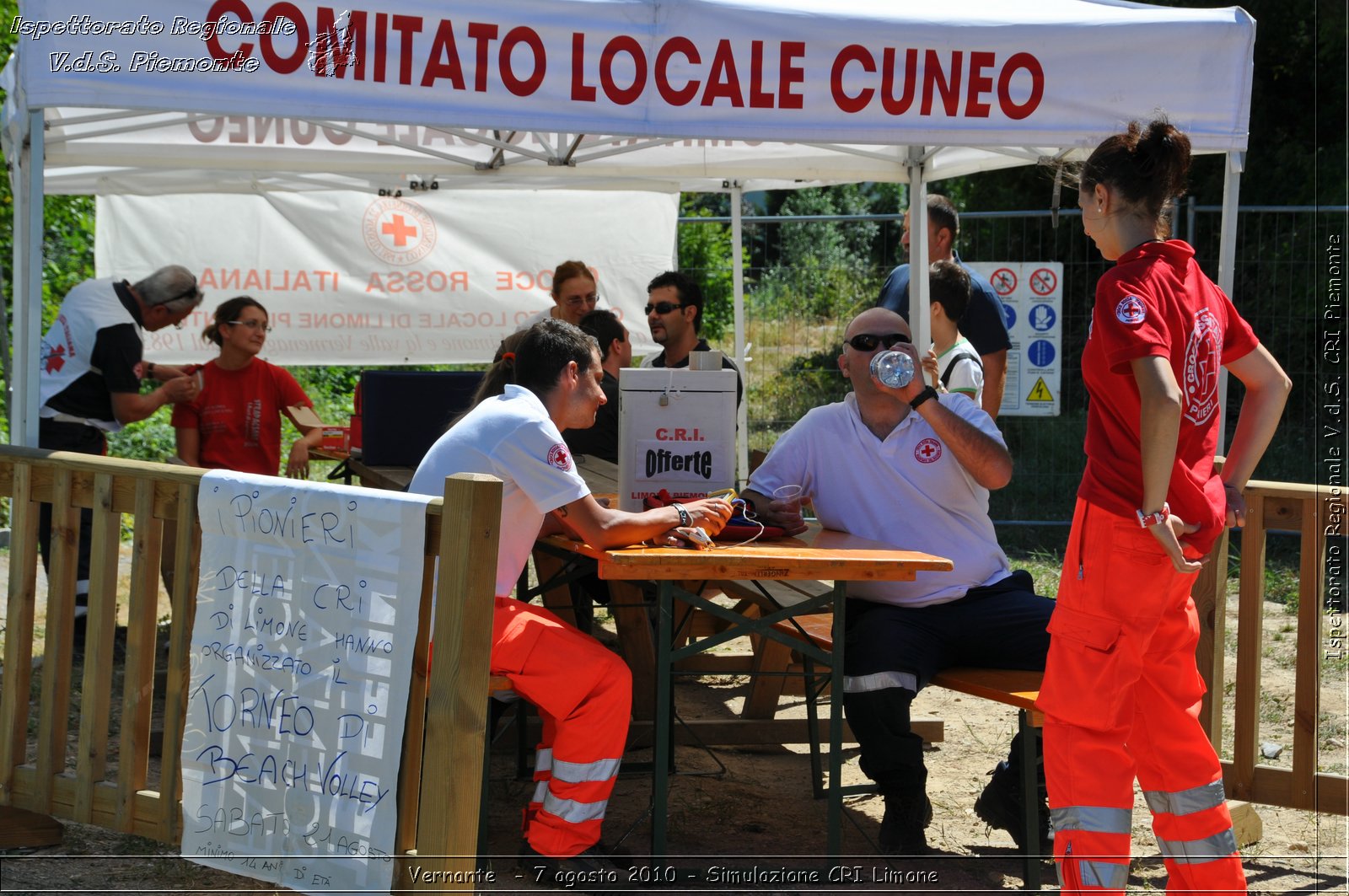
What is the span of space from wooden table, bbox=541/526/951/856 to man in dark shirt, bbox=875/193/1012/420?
2.09 m

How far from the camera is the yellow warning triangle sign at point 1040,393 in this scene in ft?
27.7

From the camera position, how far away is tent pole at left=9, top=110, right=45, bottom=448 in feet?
12.0

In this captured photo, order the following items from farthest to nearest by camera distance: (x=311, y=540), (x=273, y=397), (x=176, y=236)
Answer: (x=176, y=236) < (x=273, y=397) < (x=311, y=540)

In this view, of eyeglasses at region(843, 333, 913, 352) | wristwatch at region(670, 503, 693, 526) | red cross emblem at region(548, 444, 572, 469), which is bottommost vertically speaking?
wristwatch at region(670, 503, 693, 526)

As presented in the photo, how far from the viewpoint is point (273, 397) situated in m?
6.02

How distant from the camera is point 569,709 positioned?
3.29 metres

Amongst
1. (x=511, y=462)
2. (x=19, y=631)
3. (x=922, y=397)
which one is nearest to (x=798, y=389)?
(x=922, y=397)

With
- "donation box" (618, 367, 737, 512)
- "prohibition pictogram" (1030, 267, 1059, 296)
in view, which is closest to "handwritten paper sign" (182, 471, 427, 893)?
"donation box" (618, 367, 737, 512)

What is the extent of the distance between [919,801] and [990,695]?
15.6 inches

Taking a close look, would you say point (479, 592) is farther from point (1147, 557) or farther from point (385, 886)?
point (1147, 557)

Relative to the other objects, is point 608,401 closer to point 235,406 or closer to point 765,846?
point 235,406

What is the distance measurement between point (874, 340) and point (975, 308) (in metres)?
1.86

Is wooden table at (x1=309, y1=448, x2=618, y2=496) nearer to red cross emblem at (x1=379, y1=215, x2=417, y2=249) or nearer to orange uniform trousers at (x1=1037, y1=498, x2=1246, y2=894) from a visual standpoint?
orange uniform trousers at (x1=1037, y1=498, x2=1246, y2=894)

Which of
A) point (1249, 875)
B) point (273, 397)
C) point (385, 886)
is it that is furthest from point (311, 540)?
point (273, 397)
